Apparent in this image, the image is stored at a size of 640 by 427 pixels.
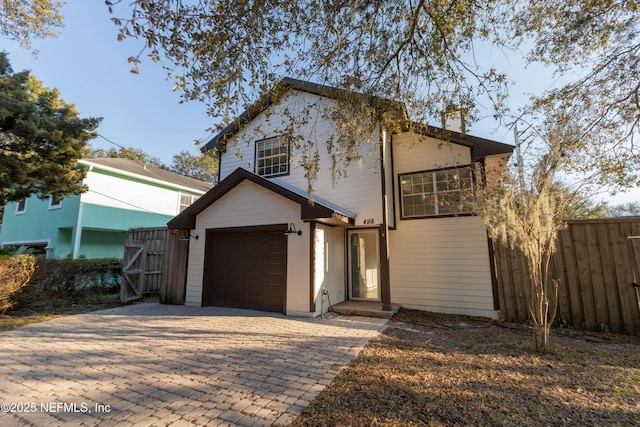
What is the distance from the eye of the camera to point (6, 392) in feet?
10.4

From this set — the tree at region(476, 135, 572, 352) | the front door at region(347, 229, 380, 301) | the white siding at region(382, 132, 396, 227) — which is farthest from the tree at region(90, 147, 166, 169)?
the tree at region(476, 135, 572, 352)

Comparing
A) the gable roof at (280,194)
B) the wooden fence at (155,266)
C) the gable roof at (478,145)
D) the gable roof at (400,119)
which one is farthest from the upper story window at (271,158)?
the gable roof at (478,145)

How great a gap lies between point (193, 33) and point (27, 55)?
292 inches

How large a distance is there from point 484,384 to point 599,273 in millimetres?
4848

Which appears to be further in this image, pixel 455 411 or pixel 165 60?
pixel 165 60

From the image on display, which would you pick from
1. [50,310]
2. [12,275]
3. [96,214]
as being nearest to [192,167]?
[96,214]

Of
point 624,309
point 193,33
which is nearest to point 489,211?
point 624,309

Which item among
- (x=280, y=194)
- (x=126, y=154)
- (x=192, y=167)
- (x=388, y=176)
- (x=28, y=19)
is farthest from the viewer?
(x=192, y=167)

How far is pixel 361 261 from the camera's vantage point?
916 centimetres

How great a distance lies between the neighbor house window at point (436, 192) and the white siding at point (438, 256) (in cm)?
21

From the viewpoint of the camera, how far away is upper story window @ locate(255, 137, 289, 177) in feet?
31.2

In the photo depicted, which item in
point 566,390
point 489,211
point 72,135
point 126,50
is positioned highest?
point 72,135

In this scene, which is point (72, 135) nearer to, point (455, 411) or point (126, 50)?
point (126, 50)

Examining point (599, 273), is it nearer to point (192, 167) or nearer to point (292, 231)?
point (292, 231)
